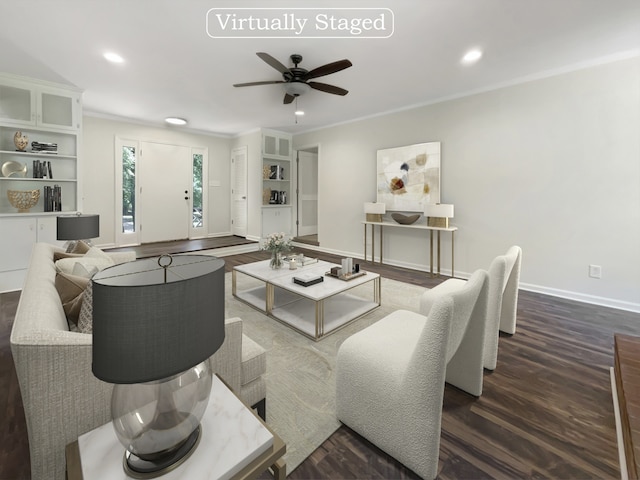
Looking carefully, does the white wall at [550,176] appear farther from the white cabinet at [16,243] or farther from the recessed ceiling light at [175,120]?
the white cabinet at [16,243]

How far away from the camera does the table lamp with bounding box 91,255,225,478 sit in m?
0.65

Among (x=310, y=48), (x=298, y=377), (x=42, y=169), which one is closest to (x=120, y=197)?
(x=42, y=169)

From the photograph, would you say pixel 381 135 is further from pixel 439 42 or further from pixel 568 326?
pixel 568 326

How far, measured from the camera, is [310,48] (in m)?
2.98

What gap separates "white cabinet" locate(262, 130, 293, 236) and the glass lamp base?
6028 mm

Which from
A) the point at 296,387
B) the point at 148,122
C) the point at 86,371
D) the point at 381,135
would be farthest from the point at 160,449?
the point at 148,122

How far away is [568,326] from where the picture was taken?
2857 millimetres

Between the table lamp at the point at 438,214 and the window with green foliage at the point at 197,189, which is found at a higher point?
the window with green foliage at the point at 197,189

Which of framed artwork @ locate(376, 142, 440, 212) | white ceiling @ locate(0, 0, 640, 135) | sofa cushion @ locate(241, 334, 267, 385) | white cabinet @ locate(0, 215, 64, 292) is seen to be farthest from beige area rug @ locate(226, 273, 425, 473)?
white cabinet @ locate(0, 215, 64, 292)

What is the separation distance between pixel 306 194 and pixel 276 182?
32.6 inches

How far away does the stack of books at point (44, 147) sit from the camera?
158 inches

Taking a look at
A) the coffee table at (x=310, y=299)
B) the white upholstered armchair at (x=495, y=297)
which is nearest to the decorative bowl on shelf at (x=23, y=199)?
the coffee table at (x=310, y=299)

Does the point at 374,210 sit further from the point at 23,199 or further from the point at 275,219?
the point at 23,199

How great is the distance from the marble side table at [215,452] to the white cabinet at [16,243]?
4.40 metres
